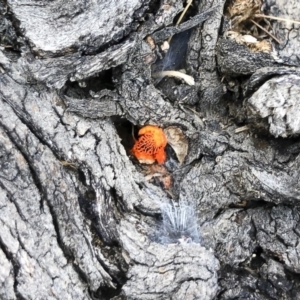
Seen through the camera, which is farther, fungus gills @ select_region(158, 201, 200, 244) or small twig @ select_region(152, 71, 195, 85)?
small twig @ select_region(152, 71, 195, 85)

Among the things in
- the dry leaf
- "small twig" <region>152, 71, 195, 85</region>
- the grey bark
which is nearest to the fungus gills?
the grey bark

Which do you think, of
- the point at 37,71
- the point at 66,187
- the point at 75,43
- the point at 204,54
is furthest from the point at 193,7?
the point at 66,187

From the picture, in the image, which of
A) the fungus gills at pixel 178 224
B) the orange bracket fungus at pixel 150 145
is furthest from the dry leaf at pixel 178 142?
the fungus gills at pixel 178 224

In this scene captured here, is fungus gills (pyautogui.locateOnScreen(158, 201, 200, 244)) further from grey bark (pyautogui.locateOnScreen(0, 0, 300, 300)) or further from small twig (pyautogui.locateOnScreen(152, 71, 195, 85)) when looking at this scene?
small twig (pyautogui.locateOnScreen(152, 71, 195, 85))

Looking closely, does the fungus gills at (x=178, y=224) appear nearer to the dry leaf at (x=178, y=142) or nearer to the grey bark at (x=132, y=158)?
the grey bark at (x=132, y=158)

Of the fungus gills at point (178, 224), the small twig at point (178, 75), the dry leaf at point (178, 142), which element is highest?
the small twig at point (178, 75)

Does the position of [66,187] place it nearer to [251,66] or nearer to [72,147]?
[72,147]
